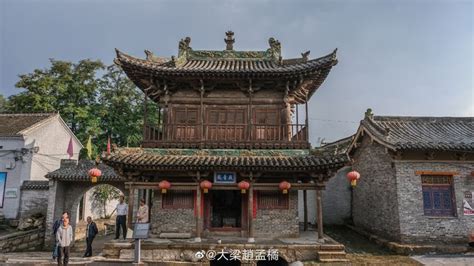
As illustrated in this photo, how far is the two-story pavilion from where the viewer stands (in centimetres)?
1074

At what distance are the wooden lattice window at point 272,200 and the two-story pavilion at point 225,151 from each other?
0.12ft

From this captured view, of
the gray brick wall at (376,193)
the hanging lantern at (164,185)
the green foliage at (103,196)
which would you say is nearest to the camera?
the hanging lantern at (164,185)

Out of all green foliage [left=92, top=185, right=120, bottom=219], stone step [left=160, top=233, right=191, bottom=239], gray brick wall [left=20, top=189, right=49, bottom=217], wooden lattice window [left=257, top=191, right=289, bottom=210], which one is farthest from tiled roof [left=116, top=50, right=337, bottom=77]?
green foliage [left=92, top=185, right=120, bottom=219]

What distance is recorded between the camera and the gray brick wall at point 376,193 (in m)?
12.7

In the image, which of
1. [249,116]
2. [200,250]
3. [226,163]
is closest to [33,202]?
[200,250]

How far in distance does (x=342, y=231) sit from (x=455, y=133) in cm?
682

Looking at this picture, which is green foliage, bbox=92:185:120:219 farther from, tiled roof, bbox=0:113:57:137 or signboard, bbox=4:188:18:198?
tiled roof, bbox=0:113:57:137

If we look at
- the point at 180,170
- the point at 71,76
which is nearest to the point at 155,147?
the point at 180,170

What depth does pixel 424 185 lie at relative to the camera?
12.4 metres

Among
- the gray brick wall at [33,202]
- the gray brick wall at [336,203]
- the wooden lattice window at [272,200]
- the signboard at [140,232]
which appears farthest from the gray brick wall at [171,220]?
Answer: the gray brick wall at [33,202]

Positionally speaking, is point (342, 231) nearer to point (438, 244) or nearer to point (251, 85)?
point (438, 244)

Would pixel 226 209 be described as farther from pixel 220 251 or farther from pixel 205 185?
pixel 220 251

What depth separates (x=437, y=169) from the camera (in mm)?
12367

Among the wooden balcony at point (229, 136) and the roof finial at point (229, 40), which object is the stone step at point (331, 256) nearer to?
the wooden balcony at point (229, 136)
